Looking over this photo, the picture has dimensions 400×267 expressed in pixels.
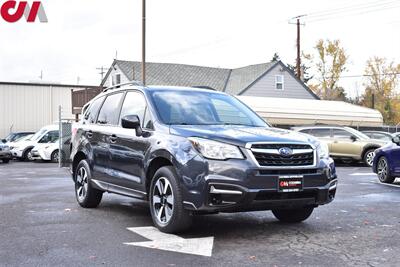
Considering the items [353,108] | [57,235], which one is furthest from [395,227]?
[353,108]

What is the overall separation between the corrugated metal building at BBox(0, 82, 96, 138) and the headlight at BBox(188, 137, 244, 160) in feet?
124

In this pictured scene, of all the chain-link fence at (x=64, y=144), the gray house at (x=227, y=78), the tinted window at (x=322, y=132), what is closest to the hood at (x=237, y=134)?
the chain-link fence at (x=64, y=144)

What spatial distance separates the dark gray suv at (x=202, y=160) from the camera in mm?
5934

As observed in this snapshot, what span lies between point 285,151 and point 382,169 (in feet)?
26.0

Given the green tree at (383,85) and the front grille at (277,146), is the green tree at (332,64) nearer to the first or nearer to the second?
the green tree at (383,85)

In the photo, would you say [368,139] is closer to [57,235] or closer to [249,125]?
[249,125]

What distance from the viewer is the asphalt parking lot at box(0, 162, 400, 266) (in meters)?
5.31

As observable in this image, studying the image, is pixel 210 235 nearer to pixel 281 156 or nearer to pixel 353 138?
pixel 281 156

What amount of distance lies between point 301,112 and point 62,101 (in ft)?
67.2

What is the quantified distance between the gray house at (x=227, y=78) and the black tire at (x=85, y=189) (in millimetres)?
29008

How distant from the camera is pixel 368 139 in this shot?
21.1 metres

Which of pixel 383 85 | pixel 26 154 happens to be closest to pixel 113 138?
pixel 26 154

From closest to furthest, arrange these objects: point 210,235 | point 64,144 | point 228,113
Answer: point 210,235 → point 228,113 → point 64,144

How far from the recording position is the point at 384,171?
43.0 feet
